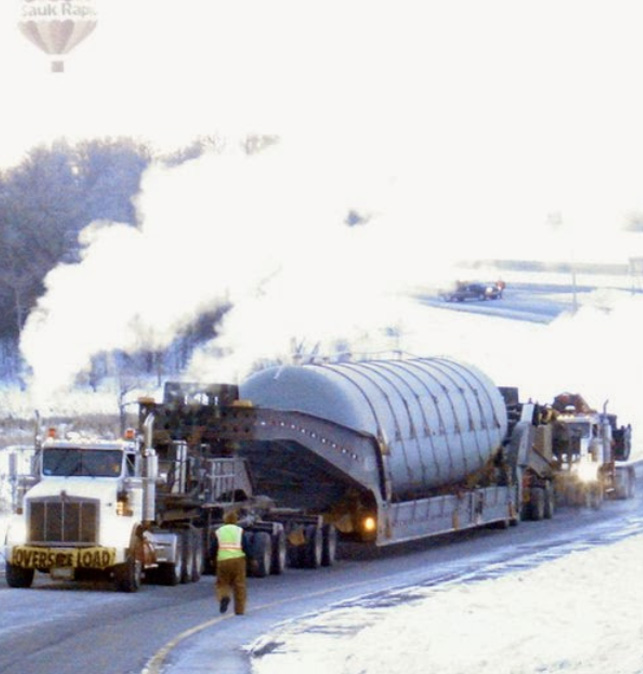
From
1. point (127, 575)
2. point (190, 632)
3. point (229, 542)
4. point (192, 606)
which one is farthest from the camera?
point (127, 575)

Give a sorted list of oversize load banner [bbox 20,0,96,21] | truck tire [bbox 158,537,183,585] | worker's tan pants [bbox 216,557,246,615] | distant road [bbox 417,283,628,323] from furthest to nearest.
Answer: oversize load banner [bbox 20,0,96,21] → distant road [bbox 417,283,628,323] → truck tire [bbox 158,537,183,585] → worker's tan pants [bbox 216,557,246,615]

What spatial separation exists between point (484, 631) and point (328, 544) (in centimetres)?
1455

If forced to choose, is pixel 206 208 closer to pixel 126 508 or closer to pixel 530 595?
pixel 126 508

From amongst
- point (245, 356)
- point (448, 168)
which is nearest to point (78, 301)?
point (245, 356)

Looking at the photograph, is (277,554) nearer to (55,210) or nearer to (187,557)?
(187,557)

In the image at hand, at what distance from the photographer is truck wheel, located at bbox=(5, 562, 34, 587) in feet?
106

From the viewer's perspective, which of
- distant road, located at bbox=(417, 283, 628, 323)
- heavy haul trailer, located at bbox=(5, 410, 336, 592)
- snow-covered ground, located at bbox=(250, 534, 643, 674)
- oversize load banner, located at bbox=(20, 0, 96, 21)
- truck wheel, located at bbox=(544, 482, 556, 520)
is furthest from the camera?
oversize load banner, located at bbox=(20, 0, 96, 21)

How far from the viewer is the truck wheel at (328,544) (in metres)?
38.7

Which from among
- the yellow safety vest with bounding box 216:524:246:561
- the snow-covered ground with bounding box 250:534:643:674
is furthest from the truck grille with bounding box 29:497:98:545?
the snow-covered ground with bounding box 250:534:643:674

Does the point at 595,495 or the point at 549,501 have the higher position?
the point at 595,495

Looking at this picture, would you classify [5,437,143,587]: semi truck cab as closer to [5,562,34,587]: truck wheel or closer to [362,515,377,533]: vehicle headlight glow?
[5,562,34,587]: truck wheel

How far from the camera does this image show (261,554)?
3609 centimetres

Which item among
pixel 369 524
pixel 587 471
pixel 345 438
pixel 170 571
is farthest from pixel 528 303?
pixel 170 571

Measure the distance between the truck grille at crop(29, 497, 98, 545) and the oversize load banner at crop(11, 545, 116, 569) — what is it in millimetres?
201
